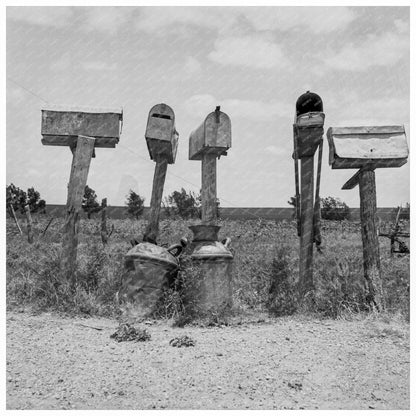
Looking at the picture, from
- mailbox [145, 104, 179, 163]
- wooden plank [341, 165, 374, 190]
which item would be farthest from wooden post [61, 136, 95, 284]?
wooden plank [341, 165, 374, 190]

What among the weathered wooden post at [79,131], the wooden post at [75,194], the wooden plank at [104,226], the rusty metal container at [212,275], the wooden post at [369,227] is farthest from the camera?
the wooden plank at [104,226]

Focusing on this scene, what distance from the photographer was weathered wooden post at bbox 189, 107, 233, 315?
5.33m

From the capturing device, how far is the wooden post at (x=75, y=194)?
19.7 ft

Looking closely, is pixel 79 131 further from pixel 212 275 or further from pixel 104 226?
pixel 104 226

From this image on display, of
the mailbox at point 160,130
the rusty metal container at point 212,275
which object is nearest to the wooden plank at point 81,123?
the mailbox at point 160,130

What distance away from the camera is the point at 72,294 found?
5645 millimetres

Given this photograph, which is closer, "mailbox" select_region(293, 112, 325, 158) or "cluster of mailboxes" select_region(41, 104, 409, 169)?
"cluster of mailboxes" select_region(41, 104, 409, 169)

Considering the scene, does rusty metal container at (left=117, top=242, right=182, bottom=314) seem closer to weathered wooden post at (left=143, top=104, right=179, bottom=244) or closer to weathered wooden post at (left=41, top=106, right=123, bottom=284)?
weathered wooden post at (left=143, top=104, right=179, bottom=244)

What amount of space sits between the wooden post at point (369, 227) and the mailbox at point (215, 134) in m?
1.88

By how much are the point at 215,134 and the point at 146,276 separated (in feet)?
6.76

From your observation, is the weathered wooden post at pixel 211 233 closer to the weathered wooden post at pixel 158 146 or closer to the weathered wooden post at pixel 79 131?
the weathered wooden post at pixel 158 146

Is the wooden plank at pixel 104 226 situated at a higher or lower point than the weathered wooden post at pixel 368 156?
lower

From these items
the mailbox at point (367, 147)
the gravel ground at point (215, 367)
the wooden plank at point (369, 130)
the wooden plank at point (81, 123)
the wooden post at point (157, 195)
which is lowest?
the gravel ground at point (215, 367)
